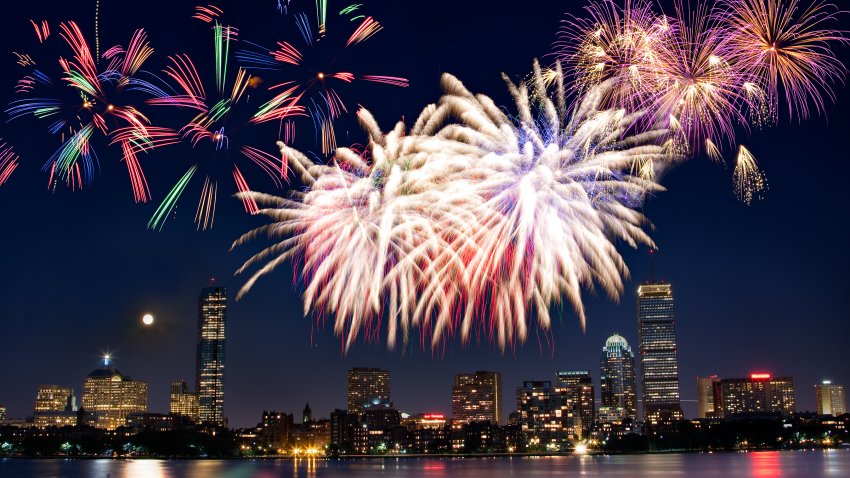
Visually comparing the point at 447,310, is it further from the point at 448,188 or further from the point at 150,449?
the point at 150,449

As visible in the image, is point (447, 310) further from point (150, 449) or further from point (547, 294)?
point (150, 449)

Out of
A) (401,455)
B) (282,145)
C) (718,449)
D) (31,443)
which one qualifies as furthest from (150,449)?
(282,145)

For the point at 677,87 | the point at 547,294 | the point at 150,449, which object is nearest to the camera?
the point at 677,87

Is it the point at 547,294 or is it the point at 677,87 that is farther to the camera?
the point at 547,294

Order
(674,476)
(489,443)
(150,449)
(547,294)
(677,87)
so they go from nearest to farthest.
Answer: (677,87), (547,294), (674,476), (150,449), (489,443)

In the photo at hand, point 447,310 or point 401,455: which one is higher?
point 447,310

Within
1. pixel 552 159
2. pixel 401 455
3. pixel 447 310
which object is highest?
pixel 552 159

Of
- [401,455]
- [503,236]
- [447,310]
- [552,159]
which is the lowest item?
[401,455]

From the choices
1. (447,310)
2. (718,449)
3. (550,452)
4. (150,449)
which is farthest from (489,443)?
(447,310)

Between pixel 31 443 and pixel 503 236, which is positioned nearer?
pixel 503 236
